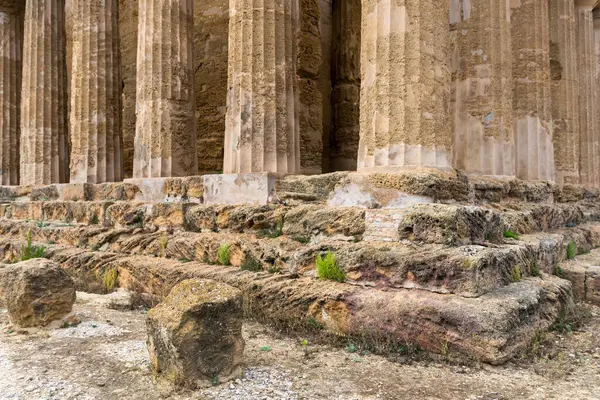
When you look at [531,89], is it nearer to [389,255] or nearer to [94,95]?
[389,255]

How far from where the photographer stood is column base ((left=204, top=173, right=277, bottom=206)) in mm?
5508

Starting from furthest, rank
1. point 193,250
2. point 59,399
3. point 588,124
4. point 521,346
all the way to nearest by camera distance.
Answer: point 588,124
point 193,250
point 521,346
point 59,399

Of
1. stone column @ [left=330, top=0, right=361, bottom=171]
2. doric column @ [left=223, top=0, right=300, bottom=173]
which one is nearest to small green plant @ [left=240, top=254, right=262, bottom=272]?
doric column @ [left=223, top=0, right=300, bottom=173]

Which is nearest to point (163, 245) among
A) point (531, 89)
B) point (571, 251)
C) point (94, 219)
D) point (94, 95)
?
point (94, 219)

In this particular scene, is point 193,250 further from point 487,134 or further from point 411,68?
point 487,134

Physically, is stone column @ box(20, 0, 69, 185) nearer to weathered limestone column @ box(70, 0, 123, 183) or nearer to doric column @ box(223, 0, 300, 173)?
weathered limestone column @ box(70, 0, 123, 183)

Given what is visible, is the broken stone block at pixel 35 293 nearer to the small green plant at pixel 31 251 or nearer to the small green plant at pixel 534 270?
the small green plant at pixel 31 251

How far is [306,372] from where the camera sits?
11.1 ft

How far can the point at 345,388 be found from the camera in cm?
310

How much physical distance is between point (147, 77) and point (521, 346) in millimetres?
6175

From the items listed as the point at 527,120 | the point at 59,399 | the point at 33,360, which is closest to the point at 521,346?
the point at 59,399

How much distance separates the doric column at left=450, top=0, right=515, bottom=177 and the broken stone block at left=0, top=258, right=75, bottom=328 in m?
5.00

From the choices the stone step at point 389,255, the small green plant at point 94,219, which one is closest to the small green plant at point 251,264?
the stone step at point 389,255

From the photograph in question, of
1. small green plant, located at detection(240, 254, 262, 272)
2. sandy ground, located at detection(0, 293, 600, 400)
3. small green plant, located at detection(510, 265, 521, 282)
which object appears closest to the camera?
sandy ground, located at detection(0, 293, 600, 400)
